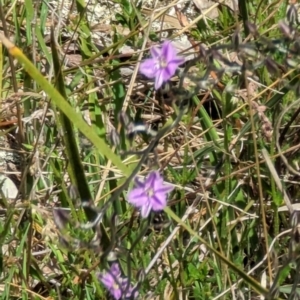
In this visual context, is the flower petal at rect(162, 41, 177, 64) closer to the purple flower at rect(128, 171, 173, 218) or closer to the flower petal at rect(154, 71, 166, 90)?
the flower petal at rect(154, 71, 166, 90)

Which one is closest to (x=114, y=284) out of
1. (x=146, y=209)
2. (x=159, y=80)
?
(x=146, y=209)

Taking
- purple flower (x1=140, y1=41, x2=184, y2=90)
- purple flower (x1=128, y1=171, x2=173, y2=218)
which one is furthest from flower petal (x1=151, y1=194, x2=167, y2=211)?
purple flower (x1=140, y1=41, x2=184, y2=90)

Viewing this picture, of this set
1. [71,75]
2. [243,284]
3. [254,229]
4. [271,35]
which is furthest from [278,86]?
[71,75]

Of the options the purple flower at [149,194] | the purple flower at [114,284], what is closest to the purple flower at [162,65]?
the purple flower at [149,194]

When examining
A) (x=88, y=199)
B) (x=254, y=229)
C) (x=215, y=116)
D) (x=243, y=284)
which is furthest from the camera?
(x=215, y=116)

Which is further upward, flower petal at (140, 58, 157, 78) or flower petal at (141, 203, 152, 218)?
flower petal at (140, 58, 157, 78)

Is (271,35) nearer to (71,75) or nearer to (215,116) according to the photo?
(215,116)

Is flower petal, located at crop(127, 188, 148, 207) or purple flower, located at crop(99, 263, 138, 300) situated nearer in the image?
flower petal, located at crop(127, 188, 148, 207)

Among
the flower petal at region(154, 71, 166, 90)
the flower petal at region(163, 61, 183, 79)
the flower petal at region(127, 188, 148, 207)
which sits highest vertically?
the flower petal at region(163, 61, 183, 79)

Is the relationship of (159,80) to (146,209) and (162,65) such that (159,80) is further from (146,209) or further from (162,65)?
(146,209)
